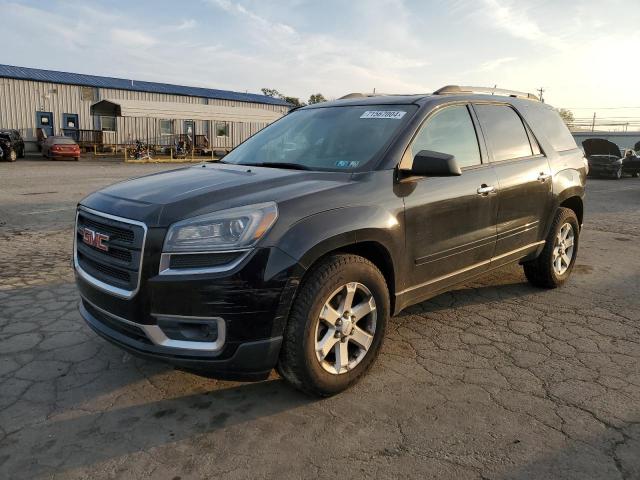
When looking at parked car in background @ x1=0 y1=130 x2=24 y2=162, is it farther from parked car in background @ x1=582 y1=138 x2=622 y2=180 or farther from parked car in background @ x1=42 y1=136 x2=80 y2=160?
parked car in background @ x1=582 y1=138 x2=622 y2=180

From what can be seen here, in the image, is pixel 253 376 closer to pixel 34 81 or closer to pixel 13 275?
pixel 13 275

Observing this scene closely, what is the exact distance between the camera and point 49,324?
403 cm

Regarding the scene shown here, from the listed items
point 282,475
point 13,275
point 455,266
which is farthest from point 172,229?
point 13,275

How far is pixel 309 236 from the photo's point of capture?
2.71 m

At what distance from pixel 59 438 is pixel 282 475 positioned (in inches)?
46.6

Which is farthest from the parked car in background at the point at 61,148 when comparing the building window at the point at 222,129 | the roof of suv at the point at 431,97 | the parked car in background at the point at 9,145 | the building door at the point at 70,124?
the roof of suv at the point at 431,97

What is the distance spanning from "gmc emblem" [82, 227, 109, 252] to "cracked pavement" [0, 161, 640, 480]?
877mm

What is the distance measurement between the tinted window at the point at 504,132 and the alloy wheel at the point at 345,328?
189 centimetres

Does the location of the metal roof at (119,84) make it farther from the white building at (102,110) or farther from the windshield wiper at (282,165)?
the windshield wiper at (282,165)

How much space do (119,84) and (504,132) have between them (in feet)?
120

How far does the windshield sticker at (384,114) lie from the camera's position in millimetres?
3621

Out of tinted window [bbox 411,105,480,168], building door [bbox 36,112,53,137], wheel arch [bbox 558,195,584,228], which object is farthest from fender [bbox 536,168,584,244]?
building door [bbox 36,112,53,137]

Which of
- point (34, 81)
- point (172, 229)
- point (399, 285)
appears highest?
point (34, 81)

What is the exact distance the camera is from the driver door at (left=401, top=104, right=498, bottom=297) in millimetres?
3408
